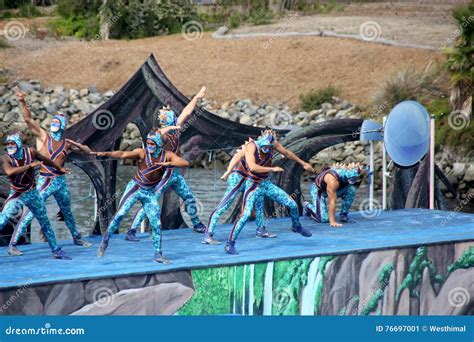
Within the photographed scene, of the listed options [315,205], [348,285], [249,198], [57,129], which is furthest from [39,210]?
[315,205]

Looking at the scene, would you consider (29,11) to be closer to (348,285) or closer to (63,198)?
(63,198)

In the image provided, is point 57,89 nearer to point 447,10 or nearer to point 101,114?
point 447,10

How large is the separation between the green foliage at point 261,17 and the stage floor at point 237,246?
29476 millimetres

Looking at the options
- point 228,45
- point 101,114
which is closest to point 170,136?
point 101,114

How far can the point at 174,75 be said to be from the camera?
44.3 metres

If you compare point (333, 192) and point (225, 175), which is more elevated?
point (225, 175)

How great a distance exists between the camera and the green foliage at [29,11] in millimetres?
50119

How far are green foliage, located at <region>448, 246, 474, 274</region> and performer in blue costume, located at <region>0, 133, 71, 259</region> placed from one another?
5250mm

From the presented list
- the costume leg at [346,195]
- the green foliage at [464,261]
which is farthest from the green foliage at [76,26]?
the green foliage at [464,261]

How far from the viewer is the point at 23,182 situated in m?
15.5

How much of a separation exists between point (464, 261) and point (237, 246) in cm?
316

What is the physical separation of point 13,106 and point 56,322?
28150mm

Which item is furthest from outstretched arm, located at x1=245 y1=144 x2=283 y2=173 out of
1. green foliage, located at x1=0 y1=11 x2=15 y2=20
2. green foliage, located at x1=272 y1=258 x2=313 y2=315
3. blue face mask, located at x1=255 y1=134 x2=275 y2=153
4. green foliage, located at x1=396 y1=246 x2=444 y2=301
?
green foliage, located at x1=0 y1=11 x2=15 y2=20

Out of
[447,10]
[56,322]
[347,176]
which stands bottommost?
[56,322]
